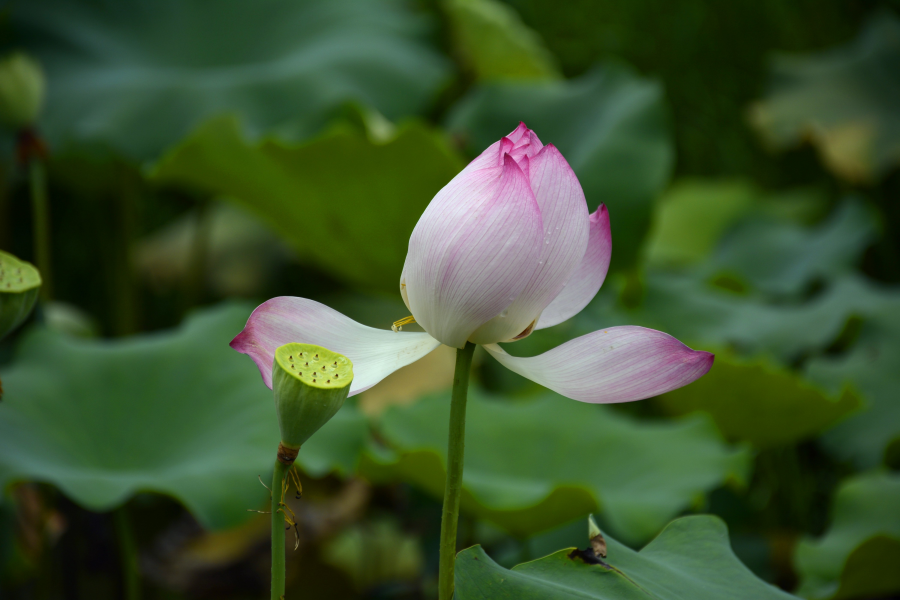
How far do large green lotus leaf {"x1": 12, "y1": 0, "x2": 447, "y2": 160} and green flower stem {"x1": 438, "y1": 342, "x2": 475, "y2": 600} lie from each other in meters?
1.08

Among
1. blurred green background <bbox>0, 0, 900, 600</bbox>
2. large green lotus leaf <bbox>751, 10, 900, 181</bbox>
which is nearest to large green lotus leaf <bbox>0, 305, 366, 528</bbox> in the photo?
blurred green background <bbox>0, 0, 900, 600</bbox>

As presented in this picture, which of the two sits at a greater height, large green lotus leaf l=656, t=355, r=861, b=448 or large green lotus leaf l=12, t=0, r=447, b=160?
large green lotus leaf l=12, t=0, r=447, b=160

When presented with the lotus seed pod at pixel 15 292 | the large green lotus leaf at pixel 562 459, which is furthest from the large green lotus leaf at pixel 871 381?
the lotus seed pod at pixel 15 292

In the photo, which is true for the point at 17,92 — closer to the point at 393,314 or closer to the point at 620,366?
the point at 620,366

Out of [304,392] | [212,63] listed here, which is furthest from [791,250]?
[304,392]

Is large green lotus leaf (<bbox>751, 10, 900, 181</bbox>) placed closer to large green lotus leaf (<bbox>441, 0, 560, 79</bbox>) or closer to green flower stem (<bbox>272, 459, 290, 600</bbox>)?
large green lotus leaf (<bbox>441, 0, 560, 79</bbox>)

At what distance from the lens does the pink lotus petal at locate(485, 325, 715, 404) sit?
301mm

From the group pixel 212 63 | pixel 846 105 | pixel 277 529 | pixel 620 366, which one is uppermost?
pixel 846 105

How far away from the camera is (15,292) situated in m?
0.32

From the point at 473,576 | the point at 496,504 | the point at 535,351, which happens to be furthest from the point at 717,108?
the point at 473,576

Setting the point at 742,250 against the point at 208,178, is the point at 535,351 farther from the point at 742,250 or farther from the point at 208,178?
the point at 742,250

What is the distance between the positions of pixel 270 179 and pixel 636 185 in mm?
607

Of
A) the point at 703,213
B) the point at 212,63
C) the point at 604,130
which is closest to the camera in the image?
the point at 604,130

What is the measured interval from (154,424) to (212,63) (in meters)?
1.03
